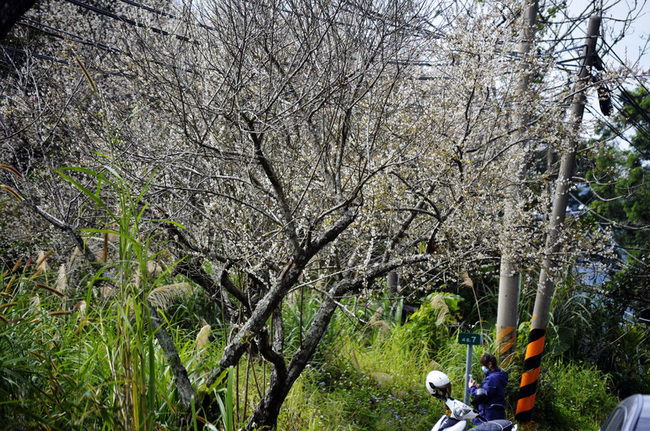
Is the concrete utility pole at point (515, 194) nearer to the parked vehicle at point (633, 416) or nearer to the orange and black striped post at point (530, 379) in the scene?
the orange and black striped post at point (530, 379)

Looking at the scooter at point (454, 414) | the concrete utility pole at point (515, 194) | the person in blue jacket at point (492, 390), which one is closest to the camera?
the scooter at point (454, 414)

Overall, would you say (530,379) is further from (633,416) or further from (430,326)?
(633,416)

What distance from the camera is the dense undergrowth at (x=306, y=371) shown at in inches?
119

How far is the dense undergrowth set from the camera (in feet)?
9.95

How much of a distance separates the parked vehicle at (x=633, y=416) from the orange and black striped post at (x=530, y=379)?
174 inches

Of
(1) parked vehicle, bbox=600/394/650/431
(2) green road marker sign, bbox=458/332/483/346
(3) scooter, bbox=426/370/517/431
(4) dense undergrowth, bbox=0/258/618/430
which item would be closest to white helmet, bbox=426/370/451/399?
(3) scooter, bbox=426/370/517/431

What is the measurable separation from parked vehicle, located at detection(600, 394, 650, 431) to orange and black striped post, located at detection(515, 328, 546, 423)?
442cm

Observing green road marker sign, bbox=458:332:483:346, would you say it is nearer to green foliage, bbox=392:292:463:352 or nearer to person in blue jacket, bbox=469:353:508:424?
person in blue jacket, bbox=469:353:508:424

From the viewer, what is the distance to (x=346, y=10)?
4543 mm

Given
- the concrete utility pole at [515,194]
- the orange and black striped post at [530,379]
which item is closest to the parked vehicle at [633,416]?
the concrete utility pole at [515,194]

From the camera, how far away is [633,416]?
2662 millimetres

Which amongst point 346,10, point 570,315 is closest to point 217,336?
point 346,10

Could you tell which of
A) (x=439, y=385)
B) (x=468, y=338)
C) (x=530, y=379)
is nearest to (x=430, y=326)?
(x=530, y=379)

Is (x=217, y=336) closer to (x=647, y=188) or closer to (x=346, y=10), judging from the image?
(x=346, y=10)
